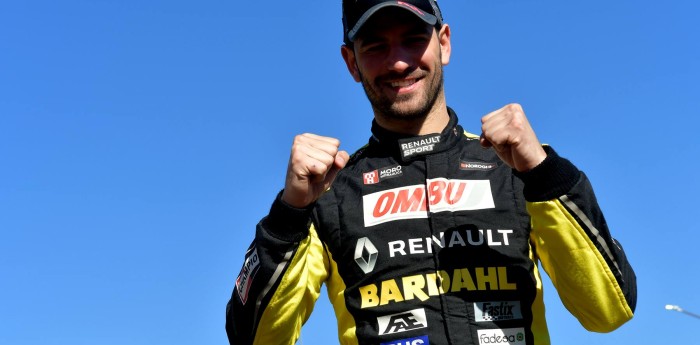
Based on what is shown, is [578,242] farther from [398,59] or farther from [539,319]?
[398,59]

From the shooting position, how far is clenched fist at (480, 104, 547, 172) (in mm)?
4711

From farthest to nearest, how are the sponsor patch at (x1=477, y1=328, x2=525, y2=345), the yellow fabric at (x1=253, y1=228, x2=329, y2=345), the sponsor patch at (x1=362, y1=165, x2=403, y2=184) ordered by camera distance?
the sponsor patch at (x1=362, y1=165, x2=403, y2=184)
the yellow fabric at (x1=253, y1=228, x2=329, y2=345)
the sponsor patch at (x1=477, y1=328, x2=525, y2=345)

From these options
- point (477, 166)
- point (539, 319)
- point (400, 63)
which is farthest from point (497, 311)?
point (400, 63)

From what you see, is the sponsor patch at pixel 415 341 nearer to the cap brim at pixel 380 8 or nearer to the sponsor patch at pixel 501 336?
the sponsor patch at pixel 501 336

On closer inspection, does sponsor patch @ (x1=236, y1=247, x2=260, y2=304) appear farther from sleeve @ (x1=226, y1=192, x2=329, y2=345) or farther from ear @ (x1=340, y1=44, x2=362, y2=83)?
ear @ (x1=340, y1=44, x2=362, y2=83)

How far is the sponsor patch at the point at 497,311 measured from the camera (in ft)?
16.6

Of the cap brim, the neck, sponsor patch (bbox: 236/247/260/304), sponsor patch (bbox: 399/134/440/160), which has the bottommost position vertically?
sponsor patch (bbox: 236/247/260/304)

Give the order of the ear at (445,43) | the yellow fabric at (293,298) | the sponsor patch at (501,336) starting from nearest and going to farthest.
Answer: the sponsor patch at (501,336) → the yellow fabric at (293,298) → the ear at (445,43)

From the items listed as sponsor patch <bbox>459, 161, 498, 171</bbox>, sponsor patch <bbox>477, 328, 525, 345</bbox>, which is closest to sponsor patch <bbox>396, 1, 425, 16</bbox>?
sponsor patch <bbox>459, 161, 498, 171</bbox>

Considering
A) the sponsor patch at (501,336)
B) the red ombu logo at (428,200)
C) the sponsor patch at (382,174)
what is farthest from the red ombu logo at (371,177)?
the sponsor patch at (501,336)

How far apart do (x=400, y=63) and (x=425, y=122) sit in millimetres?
446

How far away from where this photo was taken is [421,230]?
17.3 feet

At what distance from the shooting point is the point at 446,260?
5168 mm

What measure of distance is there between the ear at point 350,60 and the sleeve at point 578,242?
1.60 m
